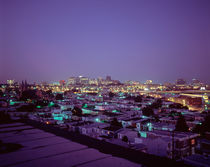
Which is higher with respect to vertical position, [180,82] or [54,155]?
[54,155]

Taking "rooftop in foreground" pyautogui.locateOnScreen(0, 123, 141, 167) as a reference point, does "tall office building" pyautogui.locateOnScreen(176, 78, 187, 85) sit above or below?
below

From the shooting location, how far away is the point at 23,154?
1.17 meters

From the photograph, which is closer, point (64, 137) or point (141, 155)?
point (141, 155)

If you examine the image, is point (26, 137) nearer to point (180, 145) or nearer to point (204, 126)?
point (180, 145)

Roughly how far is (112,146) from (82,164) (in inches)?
15.0

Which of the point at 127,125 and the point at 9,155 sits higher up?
the point at 9,155

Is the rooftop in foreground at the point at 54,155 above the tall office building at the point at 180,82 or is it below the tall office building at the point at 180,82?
above

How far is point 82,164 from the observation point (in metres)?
0.99

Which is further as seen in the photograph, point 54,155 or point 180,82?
point 180,82

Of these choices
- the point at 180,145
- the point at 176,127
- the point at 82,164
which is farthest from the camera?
the point at 176,127

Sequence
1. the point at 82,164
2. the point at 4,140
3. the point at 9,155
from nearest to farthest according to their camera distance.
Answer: the point at 82,164
the point at 9,155
the point at 4,140

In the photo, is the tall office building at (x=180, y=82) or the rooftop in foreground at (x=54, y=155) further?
the tall office building at (x=180, y=82)

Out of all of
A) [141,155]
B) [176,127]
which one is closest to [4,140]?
[141,155]

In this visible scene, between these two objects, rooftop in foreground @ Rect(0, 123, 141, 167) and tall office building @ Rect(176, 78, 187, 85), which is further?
tall office building @ Rect(176, 78, 187, 85)
